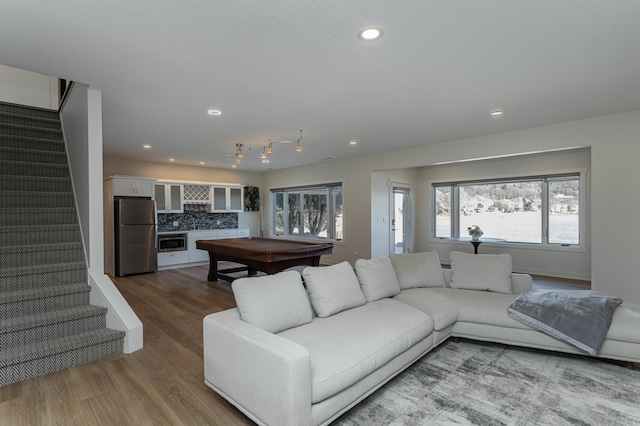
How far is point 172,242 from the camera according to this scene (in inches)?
292

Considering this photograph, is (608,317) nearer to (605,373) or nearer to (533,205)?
(605,373)

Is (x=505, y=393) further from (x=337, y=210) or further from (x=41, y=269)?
(x=337, y=210)

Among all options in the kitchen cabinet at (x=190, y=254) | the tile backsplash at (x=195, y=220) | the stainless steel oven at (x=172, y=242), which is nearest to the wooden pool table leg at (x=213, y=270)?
the kitchen cabinet at (x=190, y=254)

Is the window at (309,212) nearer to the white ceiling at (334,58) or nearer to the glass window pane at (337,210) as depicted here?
the glass window pane at (337,210)

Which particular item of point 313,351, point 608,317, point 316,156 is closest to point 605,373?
point 608,317

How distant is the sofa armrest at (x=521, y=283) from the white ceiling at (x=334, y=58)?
198 centimetres

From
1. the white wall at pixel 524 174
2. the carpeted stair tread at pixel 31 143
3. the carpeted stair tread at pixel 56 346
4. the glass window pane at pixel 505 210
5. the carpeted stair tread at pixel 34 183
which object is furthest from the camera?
the glass window pane at pixel 505 210

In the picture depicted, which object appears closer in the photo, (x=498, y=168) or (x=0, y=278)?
(x=0, y=278)

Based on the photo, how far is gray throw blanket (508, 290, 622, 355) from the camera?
105 inches

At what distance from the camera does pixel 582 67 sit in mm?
2871

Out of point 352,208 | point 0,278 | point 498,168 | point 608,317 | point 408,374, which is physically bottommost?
point 408,374

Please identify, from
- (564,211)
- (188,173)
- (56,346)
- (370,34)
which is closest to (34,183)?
(56,346)

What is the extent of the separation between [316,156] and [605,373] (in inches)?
226

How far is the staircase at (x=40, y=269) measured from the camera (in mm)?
2748
